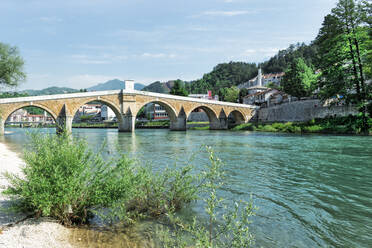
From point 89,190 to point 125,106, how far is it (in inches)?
1220

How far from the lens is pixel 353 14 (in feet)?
66.1

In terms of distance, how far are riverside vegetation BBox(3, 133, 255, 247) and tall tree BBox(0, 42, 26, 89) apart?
26271 mm

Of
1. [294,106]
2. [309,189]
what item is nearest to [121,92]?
[294,106]

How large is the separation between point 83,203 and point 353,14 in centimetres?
2463

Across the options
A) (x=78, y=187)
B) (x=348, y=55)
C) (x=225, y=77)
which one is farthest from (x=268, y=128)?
(x=225, y=77)

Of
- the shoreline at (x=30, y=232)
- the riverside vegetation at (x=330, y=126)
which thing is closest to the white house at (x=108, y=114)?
the riverside vegetation at (x=330, y=126)

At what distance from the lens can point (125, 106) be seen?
33.6m

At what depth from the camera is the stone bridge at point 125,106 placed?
27094 millimetres

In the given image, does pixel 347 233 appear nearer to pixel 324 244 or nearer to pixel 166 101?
pixel 324 244

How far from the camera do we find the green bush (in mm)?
3037

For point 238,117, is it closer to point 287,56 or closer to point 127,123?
point 127,123

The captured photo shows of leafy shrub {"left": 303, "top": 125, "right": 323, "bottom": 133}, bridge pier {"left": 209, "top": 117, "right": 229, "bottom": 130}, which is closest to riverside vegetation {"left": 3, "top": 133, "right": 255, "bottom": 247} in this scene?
leafy shrub {"left": 303, "top": 125, "right": 323, "bottom": 133}

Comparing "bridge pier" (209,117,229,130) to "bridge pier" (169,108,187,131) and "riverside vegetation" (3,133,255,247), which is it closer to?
"bridge pier" (169,108,187,131)

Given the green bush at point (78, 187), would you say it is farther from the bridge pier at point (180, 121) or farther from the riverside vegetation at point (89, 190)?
the bridge pier at point (180, 121)
